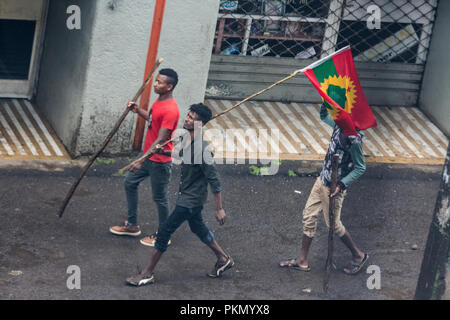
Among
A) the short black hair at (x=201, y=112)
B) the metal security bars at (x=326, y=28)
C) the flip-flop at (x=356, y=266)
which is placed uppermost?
the metal security bars at (x=326, y=28)

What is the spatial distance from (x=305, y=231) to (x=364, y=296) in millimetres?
877

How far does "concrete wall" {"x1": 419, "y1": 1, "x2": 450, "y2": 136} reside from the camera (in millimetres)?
12266

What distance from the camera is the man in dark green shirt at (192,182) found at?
24.1ft

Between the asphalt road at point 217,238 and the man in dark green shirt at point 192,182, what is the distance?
32 centimetres

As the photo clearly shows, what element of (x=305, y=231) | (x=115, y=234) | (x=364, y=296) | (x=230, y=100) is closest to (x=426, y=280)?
(x=364, y=296)

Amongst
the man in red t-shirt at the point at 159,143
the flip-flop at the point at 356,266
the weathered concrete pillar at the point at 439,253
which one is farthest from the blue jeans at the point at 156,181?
the weathered concrete pillar at the point at 439,253

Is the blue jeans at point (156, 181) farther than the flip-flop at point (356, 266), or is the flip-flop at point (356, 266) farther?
the flip-flop at point (356, 266)

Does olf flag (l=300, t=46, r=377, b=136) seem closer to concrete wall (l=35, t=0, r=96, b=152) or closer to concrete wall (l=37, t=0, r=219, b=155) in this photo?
concrete wall (l=37, t=0, r=219, b=155)

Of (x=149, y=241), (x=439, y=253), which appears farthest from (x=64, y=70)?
(x=439, y=253)

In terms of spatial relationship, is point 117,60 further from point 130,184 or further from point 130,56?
point 130,184

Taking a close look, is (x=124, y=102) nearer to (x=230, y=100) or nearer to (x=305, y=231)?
(x=230, y=100)

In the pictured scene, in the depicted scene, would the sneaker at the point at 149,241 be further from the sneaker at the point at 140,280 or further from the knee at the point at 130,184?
the sneaker at the point at 140,280

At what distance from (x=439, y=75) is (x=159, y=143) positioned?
608 centimetres

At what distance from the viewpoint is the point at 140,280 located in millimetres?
7445
